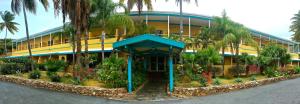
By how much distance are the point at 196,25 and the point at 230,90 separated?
1542 cm

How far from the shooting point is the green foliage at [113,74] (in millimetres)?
18094

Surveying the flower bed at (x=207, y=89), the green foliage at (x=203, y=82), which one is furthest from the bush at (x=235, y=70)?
the green foliage at (x=203, y=82)

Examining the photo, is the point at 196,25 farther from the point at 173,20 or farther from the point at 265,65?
the point at 265,65

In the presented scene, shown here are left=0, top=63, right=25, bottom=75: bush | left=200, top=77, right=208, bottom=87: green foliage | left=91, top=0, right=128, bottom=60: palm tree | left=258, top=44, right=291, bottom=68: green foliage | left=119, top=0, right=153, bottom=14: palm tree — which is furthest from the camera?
left=258, top=44, right=291, bottom=68: green foliage

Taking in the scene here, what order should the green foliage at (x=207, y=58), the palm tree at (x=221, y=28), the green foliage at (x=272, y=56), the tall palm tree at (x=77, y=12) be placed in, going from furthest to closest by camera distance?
the green foliage at (x=272, y=56)
the palm tree at (x=221, y=28)
the green foliage at (x=207, y=58)
the tall palm tree at (x=77, y=12)

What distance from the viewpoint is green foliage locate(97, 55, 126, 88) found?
59.4 ft

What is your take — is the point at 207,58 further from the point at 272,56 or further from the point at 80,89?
the point at 272,56

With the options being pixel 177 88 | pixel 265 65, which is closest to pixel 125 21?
pixel 177 88

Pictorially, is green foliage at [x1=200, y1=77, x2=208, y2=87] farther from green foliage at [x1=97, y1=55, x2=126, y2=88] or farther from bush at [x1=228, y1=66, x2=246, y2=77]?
bush at [x1=228, y1=66, x2=246, y2=77]

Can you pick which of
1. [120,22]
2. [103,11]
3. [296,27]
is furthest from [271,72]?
[296,27]

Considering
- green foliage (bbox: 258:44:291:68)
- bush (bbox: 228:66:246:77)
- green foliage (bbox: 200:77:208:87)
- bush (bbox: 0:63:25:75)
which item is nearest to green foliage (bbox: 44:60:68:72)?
bush (bbox: 0:63:25:75)

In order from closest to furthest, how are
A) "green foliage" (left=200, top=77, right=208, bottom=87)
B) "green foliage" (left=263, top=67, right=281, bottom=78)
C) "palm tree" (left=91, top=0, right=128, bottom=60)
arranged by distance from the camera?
"green foliage" (left=200, top=77, right=208, bottom=87)
"palm tree" (left=91, top=0, right=128, bottom=60)
"green foliage" (left=263, top=67, right=281, bottom=78)

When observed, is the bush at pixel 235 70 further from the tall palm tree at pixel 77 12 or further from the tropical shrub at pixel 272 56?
the tall palm tree at pixel 77 12

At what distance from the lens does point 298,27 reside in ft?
217
